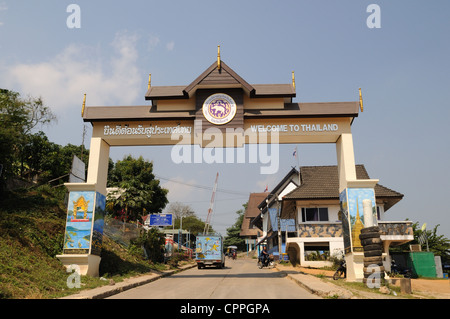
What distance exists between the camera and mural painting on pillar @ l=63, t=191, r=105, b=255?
15.6m

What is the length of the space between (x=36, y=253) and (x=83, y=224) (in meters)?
2.13

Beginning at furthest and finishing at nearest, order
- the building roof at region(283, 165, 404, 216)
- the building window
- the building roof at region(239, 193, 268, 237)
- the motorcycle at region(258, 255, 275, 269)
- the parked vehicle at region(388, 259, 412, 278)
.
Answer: the building roof at region(239, 193, 268, 237), the motorcycle at region(258, 255, 275, 269), the building window, the building roof at region(283, 165, 404, 216), the parked vehicle at region(388, 259, 412, 278)

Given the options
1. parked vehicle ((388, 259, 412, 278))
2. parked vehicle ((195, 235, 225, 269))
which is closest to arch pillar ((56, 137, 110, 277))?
parked vehicle ((195, 235, 225, 269))

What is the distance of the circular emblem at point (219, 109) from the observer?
17.0m

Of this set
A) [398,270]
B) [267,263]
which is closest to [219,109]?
[398,270]

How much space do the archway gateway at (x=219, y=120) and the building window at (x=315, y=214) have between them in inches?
494

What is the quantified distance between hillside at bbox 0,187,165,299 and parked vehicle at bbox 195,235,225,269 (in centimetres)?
729

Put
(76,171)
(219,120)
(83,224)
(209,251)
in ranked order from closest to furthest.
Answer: (83,224), (219,120), (76,171), (209,251)

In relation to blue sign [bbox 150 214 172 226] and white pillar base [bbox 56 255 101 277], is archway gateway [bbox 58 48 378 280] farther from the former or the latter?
blue sign [bbox 150 214 172 226]

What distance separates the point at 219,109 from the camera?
17.1 metres

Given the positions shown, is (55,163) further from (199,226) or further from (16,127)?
(199,226)

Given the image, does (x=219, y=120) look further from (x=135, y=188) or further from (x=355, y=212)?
(x=135, y=188)
